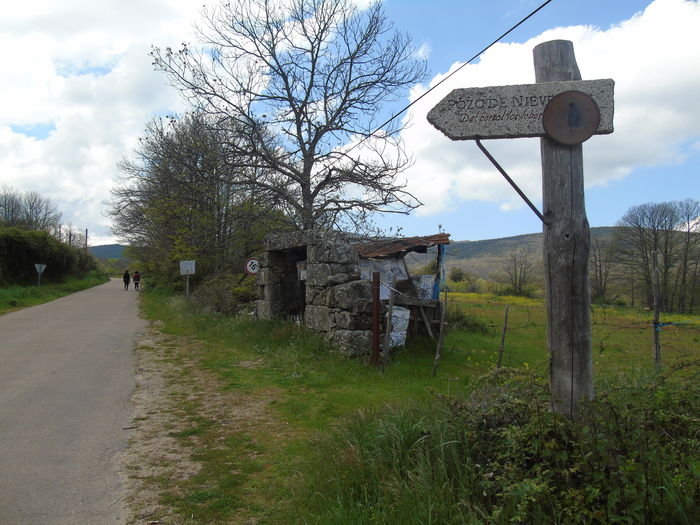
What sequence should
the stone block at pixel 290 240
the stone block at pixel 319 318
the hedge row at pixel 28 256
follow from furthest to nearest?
the hedge row at pixel 28 256 → the stone block at pixel 290 240 → the stone block at pixel 319 318

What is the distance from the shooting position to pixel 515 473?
9.96 feet

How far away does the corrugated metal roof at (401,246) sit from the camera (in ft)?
36.1

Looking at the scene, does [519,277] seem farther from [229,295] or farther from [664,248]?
[229,295]

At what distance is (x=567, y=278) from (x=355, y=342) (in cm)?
610

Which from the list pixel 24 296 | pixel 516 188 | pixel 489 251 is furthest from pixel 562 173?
pixel 489 251

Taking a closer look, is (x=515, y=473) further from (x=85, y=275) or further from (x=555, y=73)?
(x=85, y=275)

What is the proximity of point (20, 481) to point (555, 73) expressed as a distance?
17.4ft

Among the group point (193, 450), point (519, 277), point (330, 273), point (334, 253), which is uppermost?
point (334, 253)

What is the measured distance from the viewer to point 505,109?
350cm

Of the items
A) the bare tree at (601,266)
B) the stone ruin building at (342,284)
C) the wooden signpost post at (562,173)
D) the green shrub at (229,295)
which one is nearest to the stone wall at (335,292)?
the stone ruin building at (342,284)

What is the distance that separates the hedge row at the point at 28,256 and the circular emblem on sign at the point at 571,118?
114 feet

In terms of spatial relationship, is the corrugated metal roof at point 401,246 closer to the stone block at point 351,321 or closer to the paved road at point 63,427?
the stone block at point 351,321

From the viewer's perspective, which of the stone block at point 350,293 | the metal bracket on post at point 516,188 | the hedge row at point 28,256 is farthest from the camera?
the hedge row at point 28,256

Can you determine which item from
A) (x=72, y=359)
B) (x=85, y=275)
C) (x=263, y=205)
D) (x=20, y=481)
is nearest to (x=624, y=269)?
(x=263, y=205)
